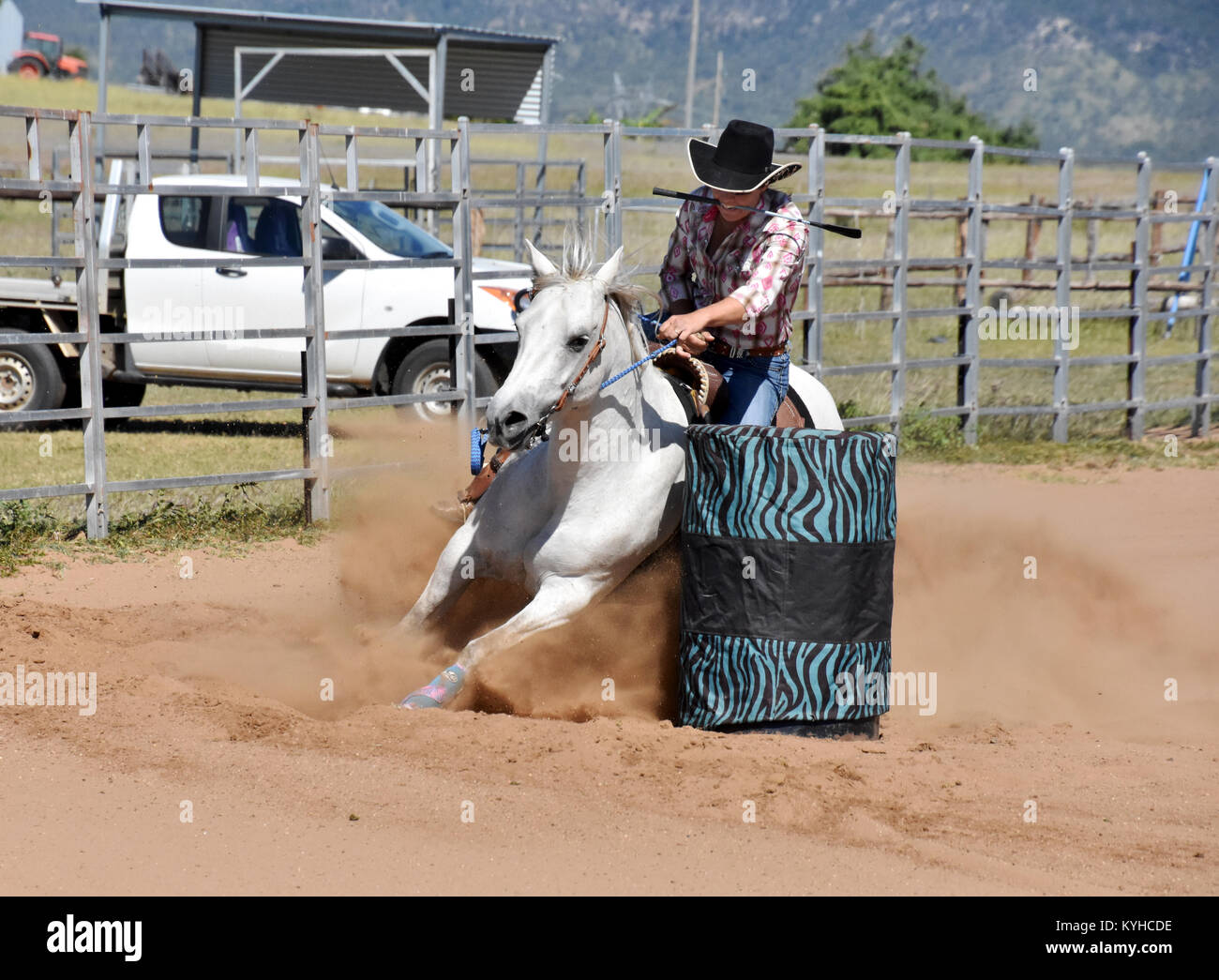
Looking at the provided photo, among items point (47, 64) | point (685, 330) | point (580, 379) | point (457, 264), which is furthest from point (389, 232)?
point (47, 64)

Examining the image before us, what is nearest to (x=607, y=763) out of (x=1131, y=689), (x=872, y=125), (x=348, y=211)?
(x=1131, y=689)

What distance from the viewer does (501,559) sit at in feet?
19.0

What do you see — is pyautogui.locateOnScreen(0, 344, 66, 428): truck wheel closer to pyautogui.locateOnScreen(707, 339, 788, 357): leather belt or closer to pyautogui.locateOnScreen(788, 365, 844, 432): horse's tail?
pyautogui.locateOnScreen(788, 365, 844, 432): horse's tail

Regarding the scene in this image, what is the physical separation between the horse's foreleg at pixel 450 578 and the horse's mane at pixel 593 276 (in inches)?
42.2

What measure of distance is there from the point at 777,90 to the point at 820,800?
594 ft

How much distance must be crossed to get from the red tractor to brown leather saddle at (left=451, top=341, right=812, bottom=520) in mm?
74169

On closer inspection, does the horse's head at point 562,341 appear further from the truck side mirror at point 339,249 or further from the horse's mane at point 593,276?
the truck side mirror at point 339,249

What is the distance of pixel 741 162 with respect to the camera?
5.59 m

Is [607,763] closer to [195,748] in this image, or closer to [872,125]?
[195,748]

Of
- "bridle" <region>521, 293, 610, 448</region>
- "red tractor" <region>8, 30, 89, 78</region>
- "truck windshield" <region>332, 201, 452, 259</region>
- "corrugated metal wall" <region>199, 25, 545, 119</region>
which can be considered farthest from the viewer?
"red tractor" <region>8, 30, 89, 78</region>

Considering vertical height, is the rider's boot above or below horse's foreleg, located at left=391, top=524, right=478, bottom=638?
above

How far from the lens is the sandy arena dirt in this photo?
4.11 meters

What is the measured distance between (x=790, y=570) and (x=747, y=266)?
50.9 inches

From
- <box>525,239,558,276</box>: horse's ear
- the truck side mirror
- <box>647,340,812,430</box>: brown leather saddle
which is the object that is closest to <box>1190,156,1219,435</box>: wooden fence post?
the truck side mirror
